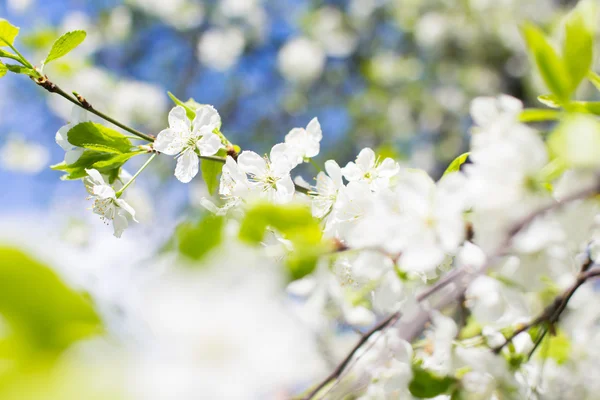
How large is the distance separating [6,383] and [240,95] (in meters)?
5.15

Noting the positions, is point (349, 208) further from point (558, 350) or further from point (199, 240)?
point (558, 350)

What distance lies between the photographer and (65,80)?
271 centimetres

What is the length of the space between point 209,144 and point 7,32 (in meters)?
0.34

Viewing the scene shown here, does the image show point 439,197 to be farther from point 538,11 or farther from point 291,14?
point 291,14

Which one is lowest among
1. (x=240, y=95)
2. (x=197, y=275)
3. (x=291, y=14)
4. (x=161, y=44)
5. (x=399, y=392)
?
(x=399, y=392)

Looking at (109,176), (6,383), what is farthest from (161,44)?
(6,383)

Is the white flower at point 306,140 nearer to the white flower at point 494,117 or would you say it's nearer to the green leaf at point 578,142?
the white flower at point 494,117

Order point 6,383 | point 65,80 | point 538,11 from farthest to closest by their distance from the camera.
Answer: point 538,11, point 65,80, point 6,383

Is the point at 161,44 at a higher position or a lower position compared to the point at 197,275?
higher

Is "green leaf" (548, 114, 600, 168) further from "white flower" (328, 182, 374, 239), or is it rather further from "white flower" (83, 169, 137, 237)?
"white flower" (83, 169, 137, 237)

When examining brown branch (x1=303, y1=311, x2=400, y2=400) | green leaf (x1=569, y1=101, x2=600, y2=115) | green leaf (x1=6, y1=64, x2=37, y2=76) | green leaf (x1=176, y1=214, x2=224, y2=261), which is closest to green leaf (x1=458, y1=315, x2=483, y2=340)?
brown branch (x1=303, y1=311, x2=400, y2=400)

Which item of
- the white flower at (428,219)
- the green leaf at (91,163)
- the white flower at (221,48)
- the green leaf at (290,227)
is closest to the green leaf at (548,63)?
the white flower at (428,219)

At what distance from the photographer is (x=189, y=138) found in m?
0.82

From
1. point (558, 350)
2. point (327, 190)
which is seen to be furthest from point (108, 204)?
point (558, 350)
